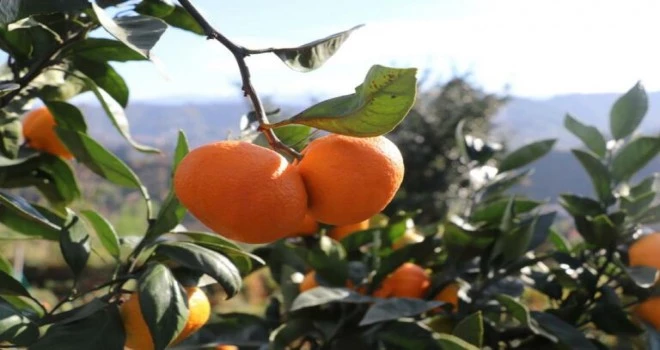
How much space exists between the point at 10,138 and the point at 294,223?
1.11 feet

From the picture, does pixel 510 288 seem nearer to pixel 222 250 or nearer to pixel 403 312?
pixel 403 312

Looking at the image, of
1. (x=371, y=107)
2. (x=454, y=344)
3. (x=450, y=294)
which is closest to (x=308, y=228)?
(x=450, y=294)

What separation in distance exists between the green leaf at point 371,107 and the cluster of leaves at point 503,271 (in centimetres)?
24

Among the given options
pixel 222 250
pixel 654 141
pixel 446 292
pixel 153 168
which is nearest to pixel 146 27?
pixel 222 250

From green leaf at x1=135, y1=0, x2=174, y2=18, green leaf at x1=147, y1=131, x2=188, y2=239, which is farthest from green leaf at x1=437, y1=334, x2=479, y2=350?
green leaf at x1=135, y1=0, x2=174, y2=18

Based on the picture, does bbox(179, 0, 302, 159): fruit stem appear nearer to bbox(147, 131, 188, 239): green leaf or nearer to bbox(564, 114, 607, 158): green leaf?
bbox(147, 131, 188, 239): green leaf

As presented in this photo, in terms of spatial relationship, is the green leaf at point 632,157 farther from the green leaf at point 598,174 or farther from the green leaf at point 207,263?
the green leaf at point 207,263

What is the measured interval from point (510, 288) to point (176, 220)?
0.32 meters

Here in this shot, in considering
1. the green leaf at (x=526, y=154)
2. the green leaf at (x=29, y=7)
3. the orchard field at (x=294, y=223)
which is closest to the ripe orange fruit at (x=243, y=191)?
the orchard field at (x=294, y=223)

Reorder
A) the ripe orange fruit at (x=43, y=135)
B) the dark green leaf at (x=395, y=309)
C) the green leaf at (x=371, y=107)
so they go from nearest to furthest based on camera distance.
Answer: the green leaf at (x=371, y=107), the dark green leaf at (x=395, y=309), the ripe orange fruit at (x=43, y=135)

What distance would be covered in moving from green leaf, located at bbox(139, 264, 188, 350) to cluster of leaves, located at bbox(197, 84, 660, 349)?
15 cm

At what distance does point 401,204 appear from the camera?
17.0 feet

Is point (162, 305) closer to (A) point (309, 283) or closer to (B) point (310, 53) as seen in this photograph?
(B) point (310, 53)

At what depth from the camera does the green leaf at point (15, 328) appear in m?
0.42
